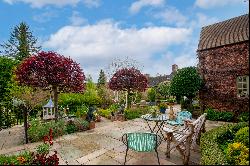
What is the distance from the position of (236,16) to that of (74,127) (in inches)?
574

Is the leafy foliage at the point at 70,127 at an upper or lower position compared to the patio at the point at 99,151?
upper

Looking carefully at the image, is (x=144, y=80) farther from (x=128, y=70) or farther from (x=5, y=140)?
(x=5, y=140)

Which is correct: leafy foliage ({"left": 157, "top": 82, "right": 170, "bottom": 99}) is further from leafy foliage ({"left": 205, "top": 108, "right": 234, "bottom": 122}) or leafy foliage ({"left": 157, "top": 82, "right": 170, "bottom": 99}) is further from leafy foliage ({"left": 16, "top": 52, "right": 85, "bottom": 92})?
leafy foliage ({"left": 16, "top": 52, "right": 85, "bottom": 92})

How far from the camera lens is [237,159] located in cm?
602

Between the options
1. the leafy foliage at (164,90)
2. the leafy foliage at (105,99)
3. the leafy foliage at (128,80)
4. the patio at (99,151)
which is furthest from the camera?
the leafy foliage at (164,90)

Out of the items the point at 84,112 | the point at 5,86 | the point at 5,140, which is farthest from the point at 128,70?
the point at 5,140

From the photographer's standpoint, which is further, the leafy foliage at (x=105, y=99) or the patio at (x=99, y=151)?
the leafy foliage at (x=105, y=99)

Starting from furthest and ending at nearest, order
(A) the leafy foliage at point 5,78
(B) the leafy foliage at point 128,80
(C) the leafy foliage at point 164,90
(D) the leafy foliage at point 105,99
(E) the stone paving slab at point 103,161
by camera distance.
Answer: (C) the leafy foliage at point 164,90, (D) the leafy foliage at point 105,99, (B) the leafy foliage at point 128,80, (A) the leafy foliage at point 5,78, (E) the stone paving slab at point 103,161

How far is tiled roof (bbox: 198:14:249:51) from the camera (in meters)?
14.2

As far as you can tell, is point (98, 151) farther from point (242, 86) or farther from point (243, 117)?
point (242, 86)

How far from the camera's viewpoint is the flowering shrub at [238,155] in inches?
231

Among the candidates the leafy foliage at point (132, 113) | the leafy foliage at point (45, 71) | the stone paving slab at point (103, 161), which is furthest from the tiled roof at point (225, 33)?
the stone paving slab at point (103, 161)

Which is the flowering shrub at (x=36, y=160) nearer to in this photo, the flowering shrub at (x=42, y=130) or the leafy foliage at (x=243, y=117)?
the flowering shrub at (x=42, y=130)

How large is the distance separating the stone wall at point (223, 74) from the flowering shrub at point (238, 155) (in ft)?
27.4
